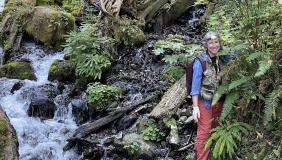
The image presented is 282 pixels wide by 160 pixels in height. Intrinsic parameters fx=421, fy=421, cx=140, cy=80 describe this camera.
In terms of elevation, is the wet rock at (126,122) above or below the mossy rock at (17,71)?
below

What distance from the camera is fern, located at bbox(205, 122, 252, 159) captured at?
6.16 meters

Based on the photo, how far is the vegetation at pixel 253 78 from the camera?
19.9ft

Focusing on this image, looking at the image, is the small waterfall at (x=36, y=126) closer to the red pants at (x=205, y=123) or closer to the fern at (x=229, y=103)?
the red pants at (x=205, y=123)

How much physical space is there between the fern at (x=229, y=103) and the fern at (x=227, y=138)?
0.26m

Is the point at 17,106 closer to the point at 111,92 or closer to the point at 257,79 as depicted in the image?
the point at 111,92

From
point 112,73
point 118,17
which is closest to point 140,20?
point 118,17

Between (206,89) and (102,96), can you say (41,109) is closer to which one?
(102,96)

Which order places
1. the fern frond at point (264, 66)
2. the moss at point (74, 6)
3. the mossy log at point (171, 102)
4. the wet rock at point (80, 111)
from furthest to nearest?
the moss at point (74, 6)
the wet rock at point (80, 111)
the mossy log at point (171, 102)
the fern frond at point (264, 66)

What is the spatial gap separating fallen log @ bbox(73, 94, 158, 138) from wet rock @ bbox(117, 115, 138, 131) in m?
0.25

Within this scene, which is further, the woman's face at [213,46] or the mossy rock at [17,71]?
the mossy rock at [17,71]

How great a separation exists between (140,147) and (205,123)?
2439 mm

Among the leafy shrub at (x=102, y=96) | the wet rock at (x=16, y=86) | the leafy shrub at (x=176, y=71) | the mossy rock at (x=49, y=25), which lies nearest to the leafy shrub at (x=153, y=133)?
the leafy shrub at (x=176, y=71)

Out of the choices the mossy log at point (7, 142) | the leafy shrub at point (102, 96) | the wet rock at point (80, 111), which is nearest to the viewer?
the mossy log at point (7, 142)

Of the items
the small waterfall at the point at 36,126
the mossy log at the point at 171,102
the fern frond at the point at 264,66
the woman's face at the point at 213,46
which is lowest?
the small waterfall at the point at 36,126
